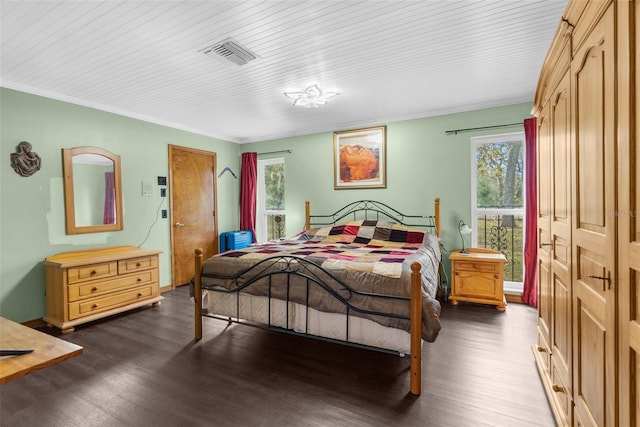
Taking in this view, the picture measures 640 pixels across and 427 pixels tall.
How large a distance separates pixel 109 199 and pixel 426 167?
13.7 feet

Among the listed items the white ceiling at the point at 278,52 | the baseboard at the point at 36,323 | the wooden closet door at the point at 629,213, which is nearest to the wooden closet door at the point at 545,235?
the white ceiling at the point at 278,52

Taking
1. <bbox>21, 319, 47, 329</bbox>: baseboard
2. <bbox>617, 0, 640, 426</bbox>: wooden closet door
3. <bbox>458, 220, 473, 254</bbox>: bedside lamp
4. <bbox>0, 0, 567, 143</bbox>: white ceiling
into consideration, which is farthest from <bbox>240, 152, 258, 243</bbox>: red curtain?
<bbox>617, 0, 640, 426</bbox>: wooden closet door

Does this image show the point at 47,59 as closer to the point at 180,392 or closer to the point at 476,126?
the point at 180,392

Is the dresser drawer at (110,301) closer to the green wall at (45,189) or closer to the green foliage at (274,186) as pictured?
the green wall at (45,189)

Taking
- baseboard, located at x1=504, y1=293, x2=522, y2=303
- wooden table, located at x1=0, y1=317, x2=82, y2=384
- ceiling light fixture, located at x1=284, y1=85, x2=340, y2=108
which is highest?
ceiling light fixture, located at x1=284, y1=85, x2=340, y2=108

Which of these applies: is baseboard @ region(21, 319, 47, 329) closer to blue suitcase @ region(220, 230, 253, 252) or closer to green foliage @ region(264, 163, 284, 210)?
blue suitcase @ region(220, 230, 253, 252)

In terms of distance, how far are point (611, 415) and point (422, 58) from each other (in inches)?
103

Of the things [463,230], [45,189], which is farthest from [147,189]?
[463,230]

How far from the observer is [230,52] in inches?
99.9

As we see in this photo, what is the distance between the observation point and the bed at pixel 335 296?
205 cm

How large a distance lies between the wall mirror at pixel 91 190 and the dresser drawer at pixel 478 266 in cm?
430

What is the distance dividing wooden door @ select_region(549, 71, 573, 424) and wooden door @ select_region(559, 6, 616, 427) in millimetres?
105

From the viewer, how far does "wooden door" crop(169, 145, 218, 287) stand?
471cm

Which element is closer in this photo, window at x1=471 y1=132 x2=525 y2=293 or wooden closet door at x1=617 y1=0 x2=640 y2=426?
wooden closet door at x1=617 y1=0 x2=640 y2=426
